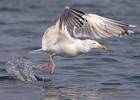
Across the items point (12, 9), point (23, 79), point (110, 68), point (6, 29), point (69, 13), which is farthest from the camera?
point (12, 9)

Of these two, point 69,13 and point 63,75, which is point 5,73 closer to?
point 63,75

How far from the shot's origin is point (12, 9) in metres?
19.5

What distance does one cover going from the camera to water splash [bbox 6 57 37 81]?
12.6 meters

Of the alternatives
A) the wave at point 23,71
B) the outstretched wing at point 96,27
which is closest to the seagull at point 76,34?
the outstretched wing at point 96,27

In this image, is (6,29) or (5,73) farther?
(6,29)

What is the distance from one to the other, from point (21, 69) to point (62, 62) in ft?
4.77

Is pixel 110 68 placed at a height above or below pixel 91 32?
below

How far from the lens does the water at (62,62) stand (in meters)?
11.6

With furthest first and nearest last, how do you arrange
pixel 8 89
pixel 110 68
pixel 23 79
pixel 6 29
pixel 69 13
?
pixel 6 29 → pixel 110 68 → pixel 23 79 → pixel 8 89 → pixel 69 13

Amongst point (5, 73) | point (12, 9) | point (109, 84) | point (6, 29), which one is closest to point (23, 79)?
point (5, 73)

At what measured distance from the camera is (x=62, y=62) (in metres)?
14.3

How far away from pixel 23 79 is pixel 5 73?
0.58 m

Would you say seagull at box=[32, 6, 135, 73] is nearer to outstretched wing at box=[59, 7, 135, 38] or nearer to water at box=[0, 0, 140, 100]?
outstretched wing at box=[59, 7, 135, 38]

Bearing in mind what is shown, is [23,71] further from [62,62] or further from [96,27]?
[96,27]
